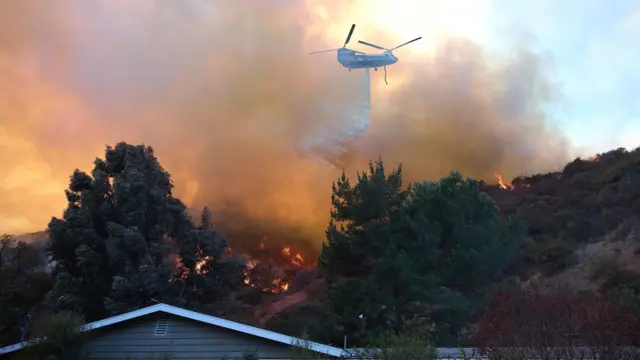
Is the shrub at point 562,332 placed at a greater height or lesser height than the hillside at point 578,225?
lesser

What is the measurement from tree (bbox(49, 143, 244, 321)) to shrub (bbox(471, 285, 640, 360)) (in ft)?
94.1

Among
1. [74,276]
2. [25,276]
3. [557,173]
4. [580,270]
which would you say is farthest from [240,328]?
[557,173]

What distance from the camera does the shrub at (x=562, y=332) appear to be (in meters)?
11.7

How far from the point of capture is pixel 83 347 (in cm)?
2047

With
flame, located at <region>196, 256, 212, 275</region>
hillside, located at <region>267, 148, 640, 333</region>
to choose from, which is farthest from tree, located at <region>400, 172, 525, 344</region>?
flame, located at <region>196, 256, 212, 275</region>

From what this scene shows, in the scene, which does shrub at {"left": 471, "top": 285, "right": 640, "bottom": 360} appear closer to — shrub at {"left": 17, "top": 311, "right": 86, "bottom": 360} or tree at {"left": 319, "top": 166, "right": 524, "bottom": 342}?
shrub at {"left": 17, "top": 311, "right": 86, "bottom": 360}

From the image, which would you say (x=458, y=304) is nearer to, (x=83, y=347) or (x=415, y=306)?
(x=415, y=306)

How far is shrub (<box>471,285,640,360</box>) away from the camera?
1175cm

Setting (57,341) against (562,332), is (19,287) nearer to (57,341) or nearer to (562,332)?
(57,341)

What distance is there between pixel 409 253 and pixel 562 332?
62.5ft

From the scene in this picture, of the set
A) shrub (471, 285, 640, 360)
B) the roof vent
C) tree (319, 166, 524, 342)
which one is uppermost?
tree (319, 166, 524, 342)

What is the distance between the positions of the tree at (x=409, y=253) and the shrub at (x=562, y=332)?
16.1m

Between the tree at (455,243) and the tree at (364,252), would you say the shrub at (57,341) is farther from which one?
the tree at (455,243)

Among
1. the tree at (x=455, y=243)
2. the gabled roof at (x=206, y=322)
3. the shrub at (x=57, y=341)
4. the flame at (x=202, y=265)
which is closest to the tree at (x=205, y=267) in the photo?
the flame at (x=202, y=265)
